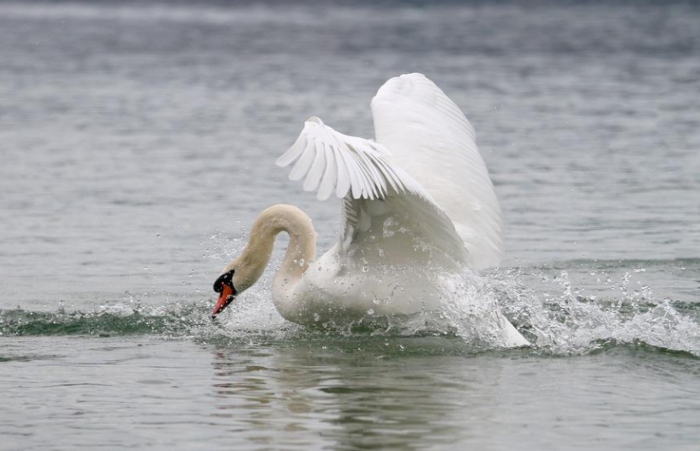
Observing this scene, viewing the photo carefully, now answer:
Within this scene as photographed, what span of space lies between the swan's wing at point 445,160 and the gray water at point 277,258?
0.32 meters

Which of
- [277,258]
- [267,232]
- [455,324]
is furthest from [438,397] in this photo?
[277,258]

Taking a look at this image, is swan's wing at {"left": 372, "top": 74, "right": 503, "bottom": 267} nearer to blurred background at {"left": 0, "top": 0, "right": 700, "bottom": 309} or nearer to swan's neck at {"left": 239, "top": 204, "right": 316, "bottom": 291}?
swan's neck at {"left": 239, "top": 204, "right": 316, "bottom": 291}

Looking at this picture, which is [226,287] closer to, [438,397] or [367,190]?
[367,190]

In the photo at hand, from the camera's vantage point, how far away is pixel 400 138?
35.1 feet

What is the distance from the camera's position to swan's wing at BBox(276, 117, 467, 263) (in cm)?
810

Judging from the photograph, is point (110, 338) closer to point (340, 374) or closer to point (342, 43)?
point (340, 374)

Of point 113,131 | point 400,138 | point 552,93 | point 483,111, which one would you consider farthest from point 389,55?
point 400,138

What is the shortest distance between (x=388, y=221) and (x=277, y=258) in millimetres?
3768

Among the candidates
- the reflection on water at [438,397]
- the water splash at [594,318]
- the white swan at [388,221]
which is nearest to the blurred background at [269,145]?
the water splash at [594,318]

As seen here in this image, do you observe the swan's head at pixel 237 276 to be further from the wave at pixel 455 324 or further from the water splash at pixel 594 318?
the water splash at pixel 594 318

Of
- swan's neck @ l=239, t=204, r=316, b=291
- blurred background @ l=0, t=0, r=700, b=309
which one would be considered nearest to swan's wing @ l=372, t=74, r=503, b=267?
swan's neck @ l=239, t=204, r=316, b=291

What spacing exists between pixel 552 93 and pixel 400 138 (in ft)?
63.4

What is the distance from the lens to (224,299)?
10398mm

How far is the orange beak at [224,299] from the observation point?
1036 cm
